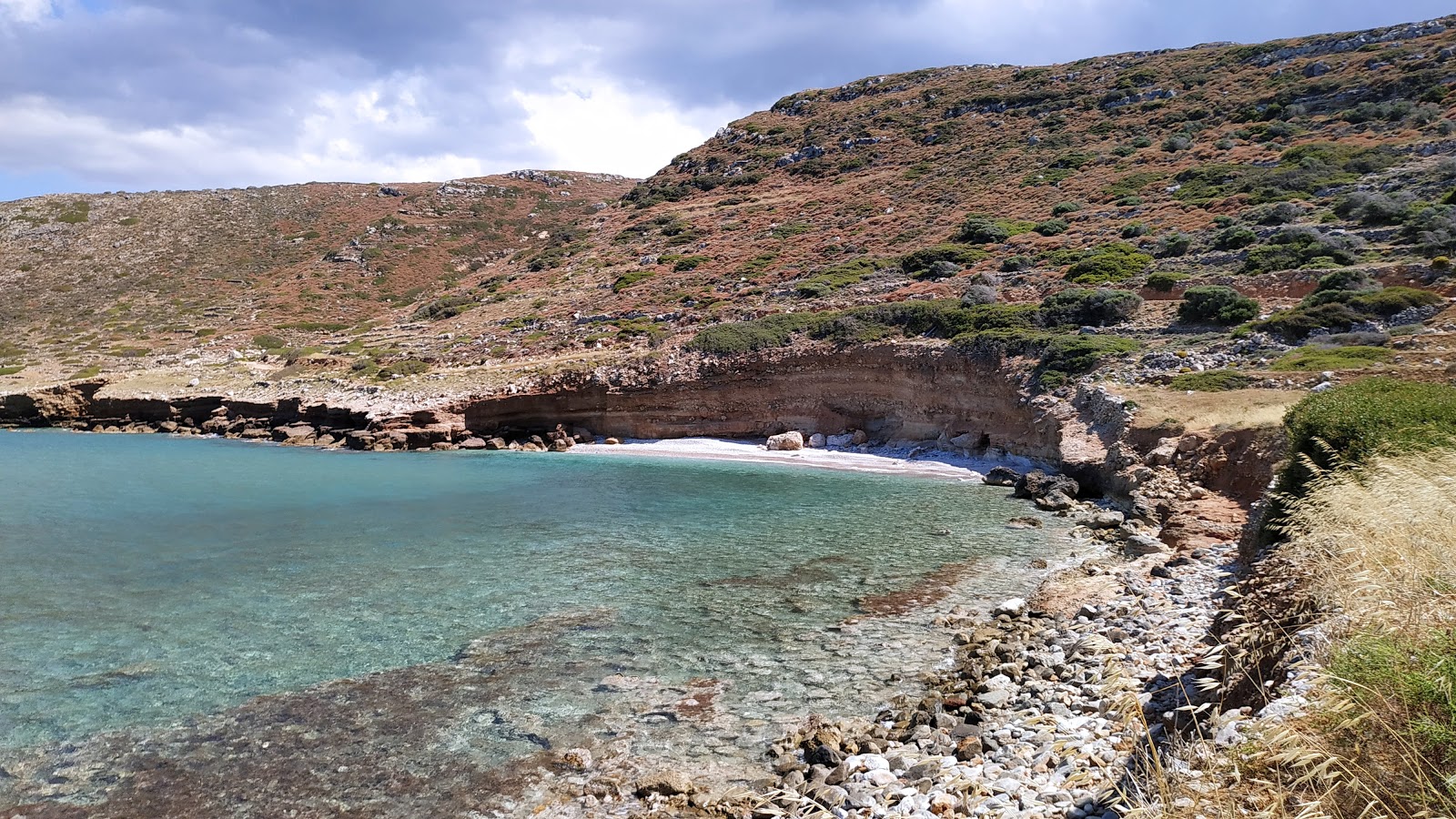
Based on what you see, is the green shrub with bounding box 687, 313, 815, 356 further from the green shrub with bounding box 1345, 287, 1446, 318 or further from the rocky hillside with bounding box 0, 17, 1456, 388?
the green shrub with bounding box 1345, 287, 1446, 318

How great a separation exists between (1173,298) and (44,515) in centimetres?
3873

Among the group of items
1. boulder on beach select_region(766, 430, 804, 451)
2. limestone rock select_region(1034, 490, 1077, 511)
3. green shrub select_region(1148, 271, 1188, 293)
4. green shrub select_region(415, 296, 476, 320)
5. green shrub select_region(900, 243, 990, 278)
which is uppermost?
green shrub select_region(415, 296, 476, 320)

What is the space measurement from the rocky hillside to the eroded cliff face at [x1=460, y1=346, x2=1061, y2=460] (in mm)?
1393

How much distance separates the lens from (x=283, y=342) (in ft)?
199

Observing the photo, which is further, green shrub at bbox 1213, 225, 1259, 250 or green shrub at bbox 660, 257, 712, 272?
green shrub at bbox 660, 257, 712, 272

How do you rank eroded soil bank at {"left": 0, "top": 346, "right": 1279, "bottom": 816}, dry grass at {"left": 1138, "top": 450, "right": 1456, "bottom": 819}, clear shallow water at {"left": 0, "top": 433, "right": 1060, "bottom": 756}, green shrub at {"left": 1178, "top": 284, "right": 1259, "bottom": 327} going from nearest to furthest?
dry grass at {"left": 1138, "top": 450, "right": 1456, "bottom": 819}, eroded soil bank at {"left": 0, "top": 346, "right": 1279, "bottom": 816}, clear shallow water at {"left": 0, "top": 433, "right": 1060, "bottom": 756}, green shrub at {"left": 1178, "top": 284, "right": 1259, "bottom": 327}

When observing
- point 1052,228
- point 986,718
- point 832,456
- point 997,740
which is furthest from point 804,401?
point 997,740

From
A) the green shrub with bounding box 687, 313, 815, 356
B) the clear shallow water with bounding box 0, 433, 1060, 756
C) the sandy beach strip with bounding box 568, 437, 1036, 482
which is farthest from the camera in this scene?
the green shrub with bounding box 687, 313, 815, 356

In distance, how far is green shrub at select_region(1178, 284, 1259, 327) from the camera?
28.3 m

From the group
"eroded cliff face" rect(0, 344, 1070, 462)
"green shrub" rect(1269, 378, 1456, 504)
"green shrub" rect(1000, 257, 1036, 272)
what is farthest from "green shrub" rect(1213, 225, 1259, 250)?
"green shrub" rect(1269, 378, 1456, 504)

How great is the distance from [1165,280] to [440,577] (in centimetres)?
3147

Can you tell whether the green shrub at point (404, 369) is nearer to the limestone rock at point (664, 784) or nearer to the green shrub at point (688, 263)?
the green shrub at point (688, 263)

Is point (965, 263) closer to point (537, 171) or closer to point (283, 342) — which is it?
point (283, 342)

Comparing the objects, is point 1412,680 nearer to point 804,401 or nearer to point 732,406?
point 804,401
